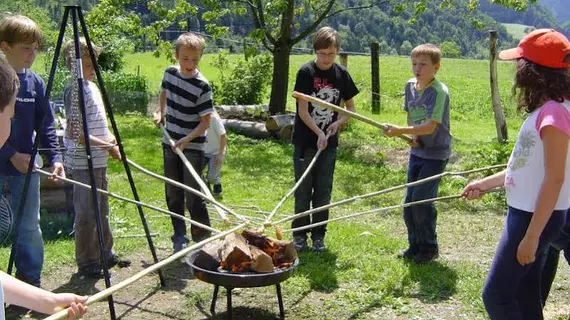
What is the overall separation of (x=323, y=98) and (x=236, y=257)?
82.8 inches

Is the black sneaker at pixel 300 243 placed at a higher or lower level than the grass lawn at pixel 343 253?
higher

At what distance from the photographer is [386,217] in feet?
24.5

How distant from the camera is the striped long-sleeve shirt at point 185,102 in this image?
17.9 ft

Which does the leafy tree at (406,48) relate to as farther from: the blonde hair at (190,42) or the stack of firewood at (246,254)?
the stack of firewood at (246,254)

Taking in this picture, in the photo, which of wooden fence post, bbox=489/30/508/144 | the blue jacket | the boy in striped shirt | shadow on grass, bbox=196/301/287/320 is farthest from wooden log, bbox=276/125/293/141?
the blue jacket

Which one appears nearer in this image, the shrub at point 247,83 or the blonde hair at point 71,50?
the blonde hair at point 71,50

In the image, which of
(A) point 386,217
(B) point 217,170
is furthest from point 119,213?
(A) point 386,217

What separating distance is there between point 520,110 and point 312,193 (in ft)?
9.41

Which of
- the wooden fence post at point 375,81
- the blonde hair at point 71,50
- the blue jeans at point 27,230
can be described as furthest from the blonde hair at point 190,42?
the wooden fence post at point 375,81

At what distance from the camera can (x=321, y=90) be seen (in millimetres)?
5734

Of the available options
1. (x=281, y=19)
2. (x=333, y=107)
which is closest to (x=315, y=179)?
(x=333, y=107)

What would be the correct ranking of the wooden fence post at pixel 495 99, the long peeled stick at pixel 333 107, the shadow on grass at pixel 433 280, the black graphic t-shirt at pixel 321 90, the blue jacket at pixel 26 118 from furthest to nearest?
the wooden fence post at pixel 495 99, the black graphic t-shirt at pixel 321 90, the long peeled stick at pixel 333 107, the shadow on grass at pixel 433 280, the blue jacket at pixel 26 118

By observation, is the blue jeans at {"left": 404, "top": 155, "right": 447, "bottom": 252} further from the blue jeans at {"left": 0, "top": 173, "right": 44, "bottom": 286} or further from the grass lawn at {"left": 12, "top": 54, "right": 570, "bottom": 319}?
the blue jeans at {"left": 0, "top": 173, "right": 44, "bottom": 286}

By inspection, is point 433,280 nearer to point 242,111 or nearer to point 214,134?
point 214,134
